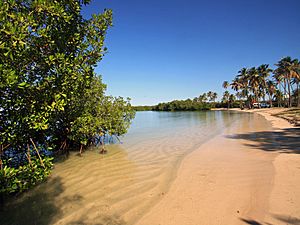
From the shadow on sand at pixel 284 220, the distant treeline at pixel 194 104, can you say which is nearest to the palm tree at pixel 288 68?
the distant treeline at pixel 194 104

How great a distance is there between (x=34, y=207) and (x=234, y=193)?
242 inches

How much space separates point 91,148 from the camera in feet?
44.9

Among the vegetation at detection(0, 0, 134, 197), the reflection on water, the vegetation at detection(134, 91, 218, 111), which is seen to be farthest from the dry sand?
the vegetation at detection(134, 91, 218, 111)

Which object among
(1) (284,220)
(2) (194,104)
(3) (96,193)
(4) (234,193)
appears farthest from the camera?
(2) (194,104)

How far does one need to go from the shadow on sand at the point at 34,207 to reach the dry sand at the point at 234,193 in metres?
2.73

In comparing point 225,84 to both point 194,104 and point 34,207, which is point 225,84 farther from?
point 34,207

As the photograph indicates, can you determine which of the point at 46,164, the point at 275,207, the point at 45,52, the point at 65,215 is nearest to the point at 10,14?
the point at 45,52

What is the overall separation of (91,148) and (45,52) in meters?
9.76

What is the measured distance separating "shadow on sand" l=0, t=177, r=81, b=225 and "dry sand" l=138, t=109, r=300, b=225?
2734mm

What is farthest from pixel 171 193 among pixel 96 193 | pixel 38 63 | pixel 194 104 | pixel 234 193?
pixel 194 104

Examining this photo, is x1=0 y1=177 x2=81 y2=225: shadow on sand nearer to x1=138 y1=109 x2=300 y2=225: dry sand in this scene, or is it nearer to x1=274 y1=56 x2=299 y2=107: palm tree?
x1=138 y1=109 x2=300 y2=225: dry sand

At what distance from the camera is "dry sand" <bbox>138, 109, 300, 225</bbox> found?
445 cm

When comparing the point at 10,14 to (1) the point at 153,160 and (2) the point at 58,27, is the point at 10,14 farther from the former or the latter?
(1) the point at 153,160

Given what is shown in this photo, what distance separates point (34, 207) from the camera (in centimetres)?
576
